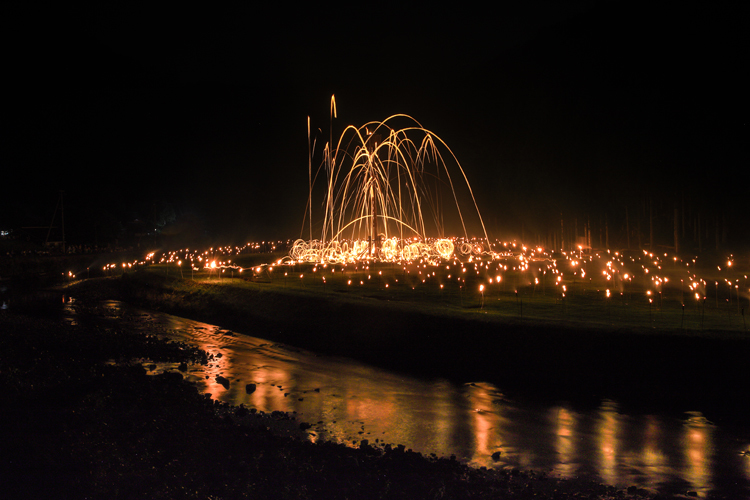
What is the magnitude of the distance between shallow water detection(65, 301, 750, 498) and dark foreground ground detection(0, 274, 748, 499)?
86 cm

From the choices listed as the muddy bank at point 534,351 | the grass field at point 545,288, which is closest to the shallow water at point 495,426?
the muddy bank at point 534,351

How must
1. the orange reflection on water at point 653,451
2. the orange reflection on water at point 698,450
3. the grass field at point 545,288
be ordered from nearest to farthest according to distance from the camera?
the orange reflection on water at point 698,450, the orange reflection on water at point 653,451, the grass field at point 545,288

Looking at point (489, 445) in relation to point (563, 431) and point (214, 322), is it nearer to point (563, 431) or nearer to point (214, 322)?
point (563, 431)

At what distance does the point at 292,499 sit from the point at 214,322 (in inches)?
752

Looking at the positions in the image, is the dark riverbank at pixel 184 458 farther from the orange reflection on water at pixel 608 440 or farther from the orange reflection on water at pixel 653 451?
the orange reflection on water at pixel 653 451

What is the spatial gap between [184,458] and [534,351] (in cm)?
1000

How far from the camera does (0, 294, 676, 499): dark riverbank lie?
6660 mm

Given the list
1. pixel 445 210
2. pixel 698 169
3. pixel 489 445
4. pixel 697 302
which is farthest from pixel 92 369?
pixel 445 210

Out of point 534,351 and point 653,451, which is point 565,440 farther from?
point 534,351

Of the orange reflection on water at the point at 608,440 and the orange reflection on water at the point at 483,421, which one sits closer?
the orange reflection on water at the point at 608,440

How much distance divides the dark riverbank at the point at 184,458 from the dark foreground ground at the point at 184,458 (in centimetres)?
2

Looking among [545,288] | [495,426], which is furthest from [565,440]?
[545,288]

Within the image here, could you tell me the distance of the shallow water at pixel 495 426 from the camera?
8.55 meters

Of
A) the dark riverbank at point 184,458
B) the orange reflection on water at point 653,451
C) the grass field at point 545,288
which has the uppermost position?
the grass field at point 545,288
